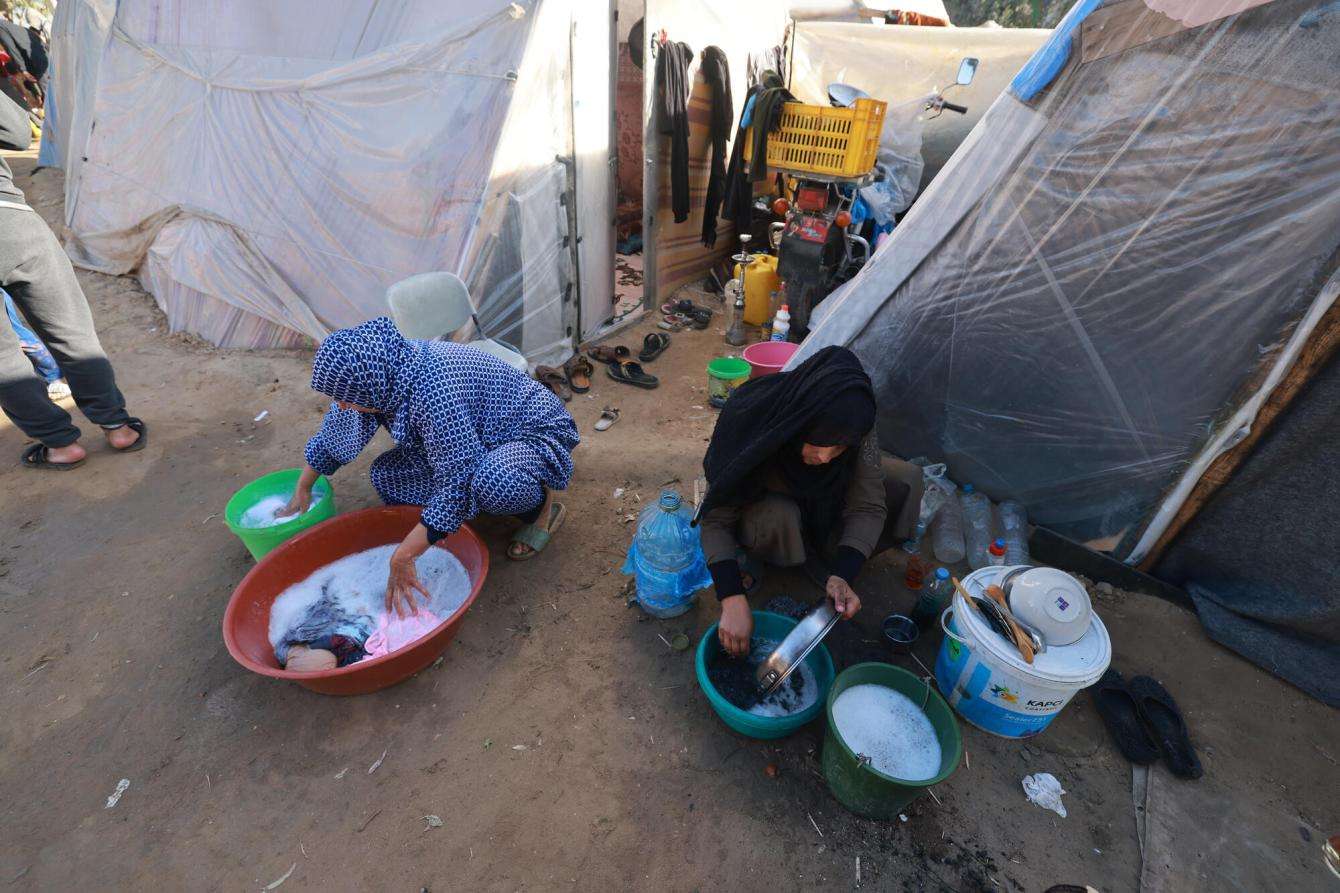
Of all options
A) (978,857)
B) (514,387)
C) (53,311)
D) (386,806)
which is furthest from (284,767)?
(53,311)

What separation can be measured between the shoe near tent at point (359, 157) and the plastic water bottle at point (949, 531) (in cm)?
319

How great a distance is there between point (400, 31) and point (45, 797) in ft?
15.4

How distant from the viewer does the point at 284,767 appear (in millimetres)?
2117

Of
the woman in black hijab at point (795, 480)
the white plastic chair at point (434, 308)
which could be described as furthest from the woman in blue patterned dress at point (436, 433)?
the woman in black hijab at point (795, 480)

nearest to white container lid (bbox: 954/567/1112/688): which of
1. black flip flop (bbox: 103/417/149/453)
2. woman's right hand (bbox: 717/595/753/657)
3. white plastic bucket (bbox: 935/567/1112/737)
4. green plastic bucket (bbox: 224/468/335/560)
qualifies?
white plastic bucket (bbox: 935/567/1112/737)

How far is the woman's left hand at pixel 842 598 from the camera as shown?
6.78 feet

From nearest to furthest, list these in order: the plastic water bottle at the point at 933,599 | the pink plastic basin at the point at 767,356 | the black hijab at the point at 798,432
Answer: the black hijab at the point at 798,432 < the plastic water bottle at the point at 933,599 < the pink plastic basin at the point at 767,356

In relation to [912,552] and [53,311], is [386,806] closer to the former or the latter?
[912,552]

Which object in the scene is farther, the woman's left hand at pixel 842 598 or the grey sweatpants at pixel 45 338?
the grey sweatpants at pixel 45 338

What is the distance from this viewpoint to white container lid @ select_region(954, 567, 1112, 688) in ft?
6.31

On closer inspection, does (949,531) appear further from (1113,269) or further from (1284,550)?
(1113,269)

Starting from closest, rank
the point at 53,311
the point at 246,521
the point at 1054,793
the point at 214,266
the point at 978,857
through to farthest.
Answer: the point at 978,857 < the point at 1054,793 < the point at 246,521 < the point at 53,311 < the point at 214,266

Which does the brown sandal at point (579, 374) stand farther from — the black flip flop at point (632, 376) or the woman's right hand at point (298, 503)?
the woman's right hand at point (298, 503)

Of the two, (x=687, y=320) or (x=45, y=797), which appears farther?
(x=687, y=320)
